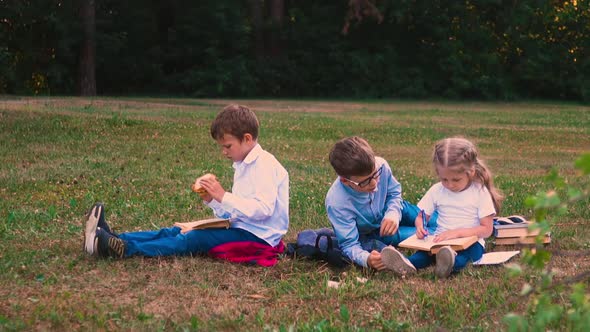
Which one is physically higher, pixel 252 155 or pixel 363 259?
pixel 252 155

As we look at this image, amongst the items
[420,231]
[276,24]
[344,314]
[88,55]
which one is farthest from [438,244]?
[276,24]

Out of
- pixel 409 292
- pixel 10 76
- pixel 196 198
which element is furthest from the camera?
pixel 10 76

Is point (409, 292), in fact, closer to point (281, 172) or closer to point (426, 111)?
point (281, 172)

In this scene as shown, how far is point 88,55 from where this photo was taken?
32719mm

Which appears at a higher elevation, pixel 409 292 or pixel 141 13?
pixel 141 13

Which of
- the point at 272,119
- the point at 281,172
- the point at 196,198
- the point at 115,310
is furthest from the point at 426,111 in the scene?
the point at 115,310

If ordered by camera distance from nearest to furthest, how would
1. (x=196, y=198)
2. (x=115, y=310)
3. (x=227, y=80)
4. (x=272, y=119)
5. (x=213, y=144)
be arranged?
(x=115, y=310) → (x=196, y=198) → (x=213, y=144) → (x=272, y=119) → (x=227, y=80)

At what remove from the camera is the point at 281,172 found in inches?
224

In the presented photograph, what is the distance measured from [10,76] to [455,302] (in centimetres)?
2958

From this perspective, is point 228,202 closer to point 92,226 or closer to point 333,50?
Answer: point 92,226

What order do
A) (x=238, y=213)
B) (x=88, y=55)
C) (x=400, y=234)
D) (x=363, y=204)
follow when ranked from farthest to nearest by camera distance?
(x=88, y=55)
(x=400, y=234)
(x=363, y=204)
(x=238, y=213)

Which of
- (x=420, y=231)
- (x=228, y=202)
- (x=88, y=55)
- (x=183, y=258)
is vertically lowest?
(x=183, y=258)

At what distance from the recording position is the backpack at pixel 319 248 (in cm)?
556

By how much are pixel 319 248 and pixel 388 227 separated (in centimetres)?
52
